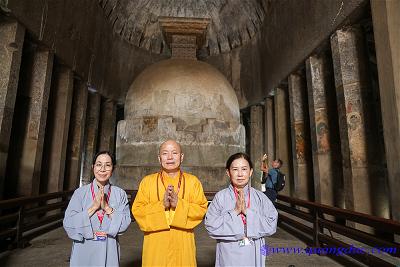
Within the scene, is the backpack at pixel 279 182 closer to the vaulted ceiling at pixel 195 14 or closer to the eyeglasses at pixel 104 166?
the eyeglasses at pixel 104 166

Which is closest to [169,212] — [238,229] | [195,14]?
[238,229]

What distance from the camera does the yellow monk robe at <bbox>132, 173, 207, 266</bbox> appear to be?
85.3 inches

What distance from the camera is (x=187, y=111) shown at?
8.09 meters

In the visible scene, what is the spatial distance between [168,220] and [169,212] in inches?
2.6

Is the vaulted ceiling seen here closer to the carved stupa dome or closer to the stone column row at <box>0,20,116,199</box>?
the carved stupa dome

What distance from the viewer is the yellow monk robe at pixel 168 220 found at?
217cm

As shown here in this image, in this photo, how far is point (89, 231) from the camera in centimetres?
212

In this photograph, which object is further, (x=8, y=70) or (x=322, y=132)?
(x=322, y=132)

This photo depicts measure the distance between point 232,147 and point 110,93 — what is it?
609cm

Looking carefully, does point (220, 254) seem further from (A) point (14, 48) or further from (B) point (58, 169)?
(B) point (58, 169)

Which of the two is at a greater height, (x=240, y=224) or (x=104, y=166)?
(x=104, y=166)

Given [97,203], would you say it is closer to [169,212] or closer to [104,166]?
[104,166]

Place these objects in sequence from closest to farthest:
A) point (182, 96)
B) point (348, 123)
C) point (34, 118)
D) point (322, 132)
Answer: point (348, 123)
point (34, 118)
point (322, 132)
point (182, 96)

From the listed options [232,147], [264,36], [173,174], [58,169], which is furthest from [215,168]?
[264,36]
